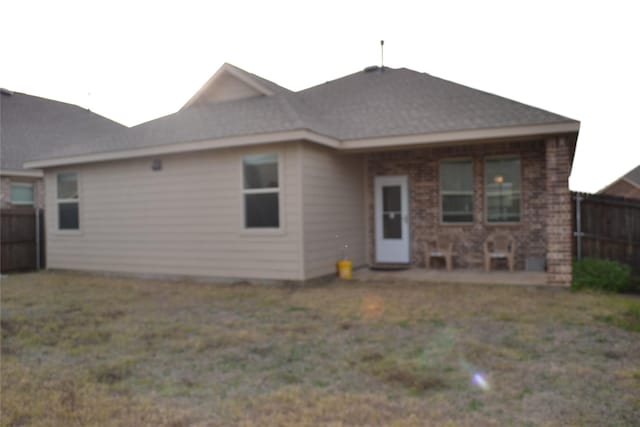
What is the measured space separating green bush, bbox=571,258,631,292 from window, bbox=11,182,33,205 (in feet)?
51.1

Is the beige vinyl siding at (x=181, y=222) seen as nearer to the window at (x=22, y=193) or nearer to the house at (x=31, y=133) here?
the house at (x=31, y=133)

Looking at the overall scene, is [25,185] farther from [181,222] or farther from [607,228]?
[607,228]

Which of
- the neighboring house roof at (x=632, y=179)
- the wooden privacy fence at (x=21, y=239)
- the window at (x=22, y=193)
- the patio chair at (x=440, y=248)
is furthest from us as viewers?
the neighboring house roof at (x=632, y=179)

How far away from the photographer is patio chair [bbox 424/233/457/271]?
1120 centimetres

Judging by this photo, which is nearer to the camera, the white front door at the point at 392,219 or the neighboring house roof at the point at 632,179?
the white front door at the point at 392,219

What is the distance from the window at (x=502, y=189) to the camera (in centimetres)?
1088

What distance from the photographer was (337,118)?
1188 centimetres

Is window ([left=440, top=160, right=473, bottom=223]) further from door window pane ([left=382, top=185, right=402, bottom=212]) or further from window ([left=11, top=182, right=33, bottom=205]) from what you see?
window ([left=11, top=182, right=33, bottom=205])

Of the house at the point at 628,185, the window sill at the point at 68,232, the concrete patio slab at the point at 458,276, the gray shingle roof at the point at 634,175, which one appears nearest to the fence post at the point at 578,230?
the concrete patio slab at the point at 458,276

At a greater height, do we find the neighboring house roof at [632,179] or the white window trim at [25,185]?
the neighboring house roof at [632,179]

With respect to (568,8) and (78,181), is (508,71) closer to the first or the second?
(568,8)

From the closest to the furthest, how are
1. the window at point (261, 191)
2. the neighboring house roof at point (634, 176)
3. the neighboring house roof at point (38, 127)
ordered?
the window at point (261, 191), the neighboring house roof at point (38, 127), the neighboring house roof at point (634, 176)

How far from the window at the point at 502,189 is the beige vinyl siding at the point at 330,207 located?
9.53ft

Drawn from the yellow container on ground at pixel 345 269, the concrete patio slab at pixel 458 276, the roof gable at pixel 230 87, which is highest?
the roof gable at pixel 230 87
